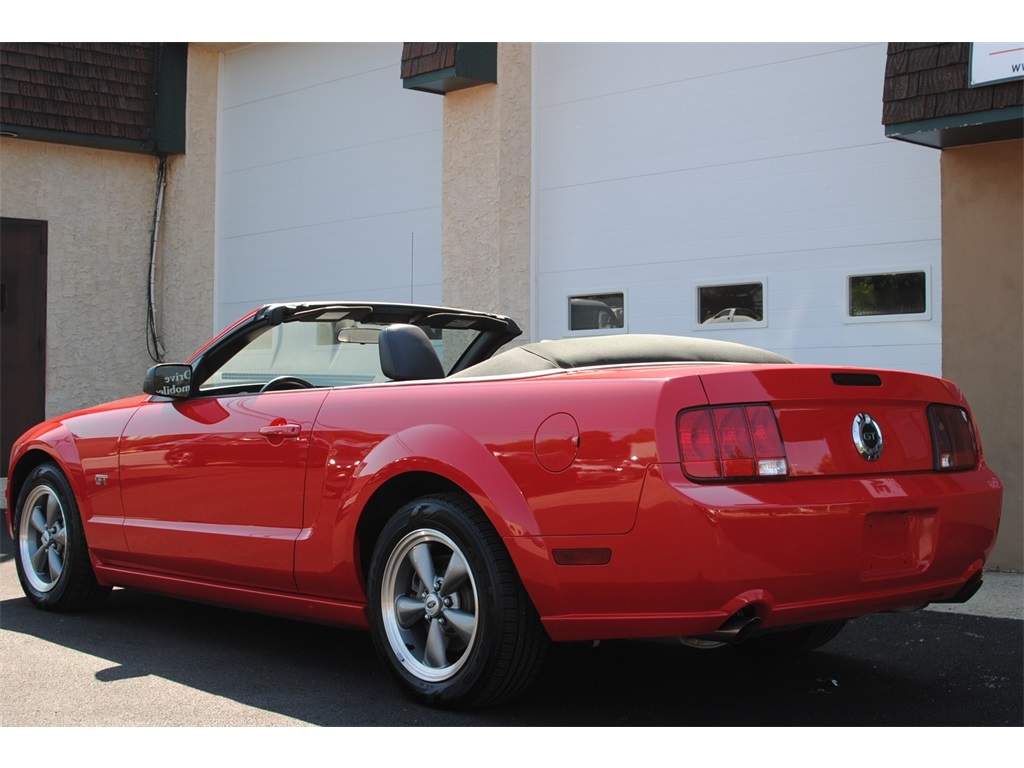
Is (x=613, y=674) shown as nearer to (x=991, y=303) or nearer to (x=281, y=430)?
(x=281, y=430)

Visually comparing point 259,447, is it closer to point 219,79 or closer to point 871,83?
point 871,83

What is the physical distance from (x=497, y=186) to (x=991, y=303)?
13.4ft

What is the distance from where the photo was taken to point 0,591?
6625mm

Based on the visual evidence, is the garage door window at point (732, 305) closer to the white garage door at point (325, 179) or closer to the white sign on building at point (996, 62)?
the white sign on building at point (996, 62)

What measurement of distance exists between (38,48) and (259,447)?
9396 millimetres

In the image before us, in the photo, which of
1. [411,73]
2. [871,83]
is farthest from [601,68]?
[871,83]

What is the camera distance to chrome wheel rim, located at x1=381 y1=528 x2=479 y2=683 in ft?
13.1

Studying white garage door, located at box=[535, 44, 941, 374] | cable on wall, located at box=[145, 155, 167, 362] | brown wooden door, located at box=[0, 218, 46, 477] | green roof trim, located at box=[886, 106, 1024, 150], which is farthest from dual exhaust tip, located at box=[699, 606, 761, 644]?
cable on wall, located at box=[145, 155, 167, 362]

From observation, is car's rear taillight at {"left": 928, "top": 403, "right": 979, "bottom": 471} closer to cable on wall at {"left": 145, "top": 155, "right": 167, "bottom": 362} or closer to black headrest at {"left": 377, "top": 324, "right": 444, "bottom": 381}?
black headrest at {"left": 377, "top": 324, "right": 444, "bottom": 381}

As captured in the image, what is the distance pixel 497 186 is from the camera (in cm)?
985

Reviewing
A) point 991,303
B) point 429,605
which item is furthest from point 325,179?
point 429,605

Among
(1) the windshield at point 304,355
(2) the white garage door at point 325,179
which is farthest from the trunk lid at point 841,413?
(2) the white garage door at point 325,179

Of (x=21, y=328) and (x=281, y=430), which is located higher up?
(x=21, y=328)

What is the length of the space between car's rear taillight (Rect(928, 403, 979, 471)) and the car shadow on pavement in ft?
2.75
